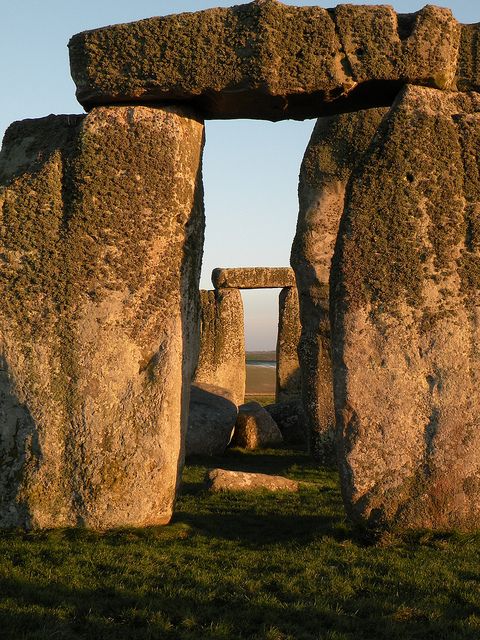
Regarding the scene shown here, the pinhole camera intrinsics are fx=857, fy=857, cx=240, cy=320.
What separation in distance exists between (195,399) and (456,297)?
750 cm

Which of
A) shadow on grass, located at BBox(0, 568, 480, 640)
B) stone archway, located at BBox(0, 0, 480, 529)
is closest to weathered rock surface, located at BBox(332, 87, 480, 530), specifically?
stone archway, located at BBox(0, 0, 480, 529)

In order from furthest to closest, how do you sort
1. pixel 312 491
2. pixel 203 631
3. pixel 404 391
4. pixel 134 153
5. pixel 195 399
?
pixel 195 399, pixel 312 491, pixel 134 153, pixel 404 391, pixel 203 631

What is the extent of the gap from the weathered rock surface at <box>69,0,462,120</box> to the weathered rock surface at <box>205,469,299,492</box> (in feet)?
15.2

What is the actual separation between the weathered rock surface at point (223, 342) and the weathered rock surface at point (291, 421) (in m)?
3.89

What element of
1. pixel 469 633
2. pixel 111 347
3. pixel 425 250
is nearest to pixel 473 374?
pixel 425 250

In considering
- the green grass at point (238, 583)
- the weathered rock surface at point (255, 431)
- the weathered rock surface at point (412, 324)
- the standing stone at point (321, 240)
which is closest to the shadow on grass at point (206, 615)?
the green grass at point (238, 583)

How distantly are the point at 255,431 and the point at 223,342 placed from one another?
654cm

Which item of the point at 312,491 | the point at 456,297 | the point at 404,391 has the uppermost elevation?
the point at 456,297

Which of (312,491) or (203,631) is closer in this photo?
(203,631)

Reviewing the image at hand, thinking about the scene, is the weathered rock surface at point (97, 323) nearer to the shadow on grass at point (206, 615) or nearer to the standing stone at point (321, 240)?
the shadow on grass at point (206, 615)

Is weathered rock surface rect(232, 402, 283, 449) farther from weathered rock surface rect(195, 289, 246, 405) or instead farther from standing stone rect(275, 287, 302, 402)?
Answer: weathered rock surface rect(195, 289, 246, 405)

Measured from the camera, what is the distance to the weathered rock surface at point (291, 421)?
16.4 meters

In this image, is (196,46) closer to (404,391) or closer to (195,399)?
(404,391)

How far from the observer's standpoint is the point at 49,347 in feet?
26.0
